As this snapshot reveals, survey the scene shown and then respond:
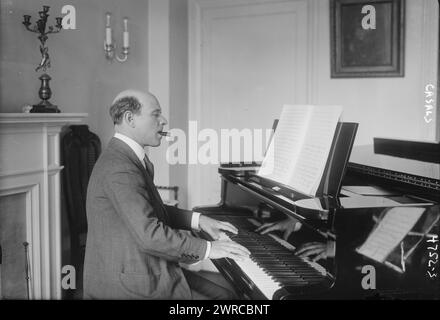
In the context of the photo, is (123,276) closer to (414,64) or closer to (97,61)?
(97,61)

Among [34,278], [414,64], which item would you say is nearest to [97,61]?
[34,278]

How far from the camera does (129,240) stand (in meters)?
1.64

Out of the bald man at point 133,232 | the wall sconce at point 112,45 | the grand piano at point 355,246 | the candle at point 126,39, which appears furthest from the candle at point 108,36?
the grand piano at point 355,246

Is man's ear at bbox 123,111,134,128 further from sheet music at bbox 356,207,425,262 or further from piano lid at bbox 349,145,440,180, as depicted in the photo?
piano lid at bbox 349,145,440,180

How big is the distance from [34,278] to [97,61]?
144 centimetres

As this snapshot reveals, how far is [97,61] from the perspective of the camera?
3.13 meters

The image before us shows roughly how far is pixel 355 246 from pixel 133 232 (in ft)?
2.37

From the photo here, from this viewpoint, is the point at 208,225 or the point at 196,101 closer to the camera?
the point at 208,225

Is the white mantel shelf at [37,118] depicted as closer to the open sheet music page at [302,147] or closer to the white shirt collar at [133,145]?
the white shirt collar at [133,145]

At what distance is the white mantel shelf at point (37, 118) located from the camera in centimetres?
220

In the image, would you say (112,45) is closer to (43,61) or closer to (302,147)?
(43,61)

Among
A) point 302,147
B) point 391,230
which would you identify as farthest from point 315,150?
point 391,230

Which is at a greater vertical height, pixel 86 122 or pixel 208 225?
pixel 86 122

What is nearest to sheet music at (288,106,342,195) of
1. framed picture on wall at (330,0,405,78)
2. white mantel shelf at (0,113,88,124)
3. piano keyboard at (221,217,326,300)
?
piano keyboard at (221,217,326,300)
